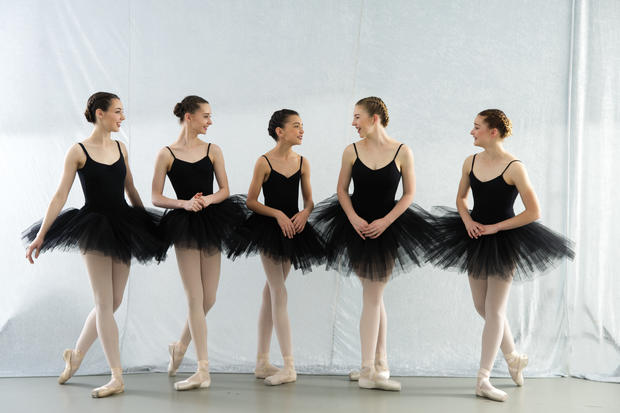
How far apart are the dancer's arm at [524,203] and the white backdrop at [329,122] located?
1.13 m

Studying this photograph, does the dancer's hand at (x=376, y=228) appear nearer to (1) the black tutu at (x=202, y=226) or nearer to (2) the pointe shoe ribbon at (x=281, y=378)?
(1) the black tutu at (x=202, y=226)

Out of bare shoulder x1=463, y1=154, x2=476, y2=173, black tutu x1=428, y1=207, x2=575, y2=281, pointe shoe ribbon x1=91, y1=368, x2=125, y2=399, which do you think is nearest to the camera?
pointe shoe ribbon x1=91, y1=368, x2=125, y2=399

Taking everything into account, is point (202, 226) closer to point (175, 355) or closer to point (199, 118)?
point (199, 118)

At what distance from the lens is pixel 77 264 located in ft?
14.4

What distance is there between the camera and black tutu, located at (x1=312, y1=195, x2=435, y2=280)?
3.56 m

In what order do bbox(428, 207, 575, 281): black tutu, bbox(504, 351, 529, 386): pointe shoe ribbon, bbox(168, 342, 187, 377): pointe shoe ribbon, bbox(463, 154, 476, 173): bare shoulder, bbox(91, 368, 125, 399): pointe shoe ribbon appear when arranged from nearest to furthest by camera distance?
bbox(91, 368, 125, 399): pointe shoe ribbon, bbox(428, 207, 575, 281): black tutu, bbox(463, 154, 476, 173): bare shoulder, bbox(504, 351, 529, 386): pointe shoe ribbon, bbox(168, 342, 187, 377): pointe shoe ribbon

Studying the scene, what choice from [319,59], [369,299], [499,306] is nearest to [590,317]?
[499,306]

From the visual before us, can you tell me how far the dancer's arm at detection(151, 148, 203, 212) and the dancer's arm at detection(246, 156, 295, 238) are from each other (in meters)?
0.38

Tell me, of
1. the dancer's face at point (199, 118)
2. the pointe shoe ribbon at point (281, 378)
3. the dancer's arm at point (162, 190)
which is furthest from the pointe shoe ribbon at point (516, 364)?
the dancer's face at point (199, 118)

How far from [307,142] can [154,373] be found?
1.96 metres

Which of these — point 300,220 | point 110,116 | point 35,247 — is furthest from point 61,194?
point 300,220

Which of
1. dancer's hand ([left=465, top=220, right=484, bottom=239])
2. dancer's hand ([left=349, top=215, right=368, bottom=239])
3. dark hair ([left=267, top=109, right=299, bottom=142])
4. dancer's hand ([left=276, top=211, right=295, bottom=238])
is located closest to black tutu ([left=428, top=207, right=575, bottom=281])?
dancer's hand ([left=465, top=220, right=484, bottom=239])

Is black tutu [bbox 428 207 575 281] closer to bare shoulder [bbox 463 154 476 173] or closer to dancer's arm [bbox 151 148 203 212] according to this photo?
bare shoulder [bbox 463 154 476 173]

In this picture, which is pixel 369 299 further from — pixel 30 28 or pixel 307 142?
pixel 30 28
